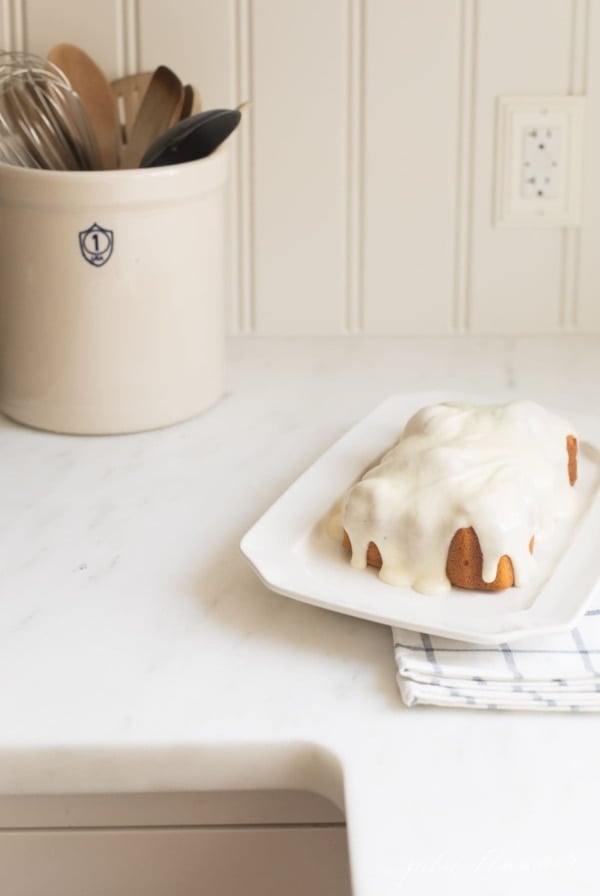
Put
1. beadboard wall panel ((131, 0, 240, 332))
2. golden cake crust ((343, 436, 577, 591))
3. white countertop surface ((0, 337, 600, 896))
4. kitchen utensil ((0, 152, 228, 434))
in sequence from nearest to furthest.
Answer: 1. white countertop surface ((0, 337, 600, 896))
2. golden cake crust ((343, 436, 577, 591))
3. kitchen utensil ((0, 152, 228, 434))
4. beadboard wall panel ((131, 0, 240, 332))

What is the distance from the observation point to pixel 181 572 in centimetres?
84

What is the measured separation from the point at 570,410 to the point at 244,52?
453 millimetres

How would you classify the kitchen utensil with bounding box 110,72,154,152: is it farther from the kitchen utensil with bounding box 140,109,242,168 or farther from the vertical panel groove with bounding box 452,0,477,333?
the vertical panel groove with bounding box 452,0,477,333

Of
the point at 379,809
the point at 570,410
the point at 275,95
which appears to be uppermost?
the point at 275,95

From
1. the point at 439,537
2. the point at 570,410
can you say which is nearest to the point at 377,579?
the point at 439,537

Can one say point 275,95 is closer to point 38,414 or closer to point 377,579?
point 38,414

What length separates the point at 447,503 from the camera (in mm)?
764

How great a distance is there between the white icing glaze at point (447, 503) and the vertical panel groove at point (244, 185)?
464 mm

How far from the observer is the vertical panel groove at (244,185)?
1.19m

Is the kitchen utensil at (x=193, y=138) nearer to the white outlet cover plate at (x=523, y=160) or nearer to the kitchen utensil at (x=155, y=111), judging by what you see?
the kitchen utensil at (x=155, y=111)

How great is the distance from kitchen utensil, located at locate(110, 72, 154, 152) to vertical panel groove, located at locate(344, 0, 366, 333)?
0.19m

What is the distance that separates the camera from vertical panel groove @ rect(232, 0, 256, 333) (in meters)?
1.19

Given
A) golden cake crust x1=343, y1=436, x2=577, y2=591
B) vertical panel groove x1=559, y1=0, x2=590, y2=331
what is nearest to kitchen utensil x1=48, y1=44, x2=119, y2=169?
vertical panel groove x1=559, y1=0, x2=590, y2=331

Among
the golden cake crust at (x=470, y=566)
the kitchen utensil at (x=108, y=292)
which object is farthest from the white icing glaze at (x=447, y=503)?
the kitchen utensil at (x=108, y=292)
